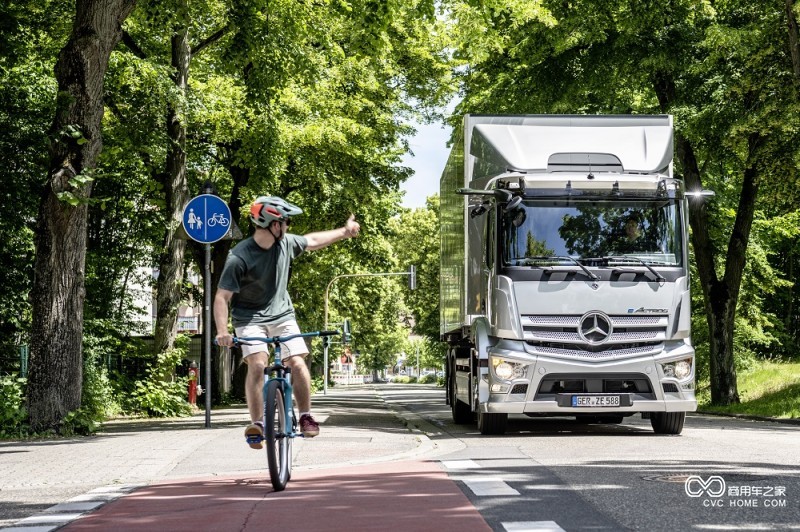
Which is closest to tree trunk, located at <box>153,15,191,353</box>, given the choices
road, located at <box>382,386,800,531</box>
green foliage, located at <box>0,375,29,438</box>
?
green foliage, located at <box>0,375,29,438</box>

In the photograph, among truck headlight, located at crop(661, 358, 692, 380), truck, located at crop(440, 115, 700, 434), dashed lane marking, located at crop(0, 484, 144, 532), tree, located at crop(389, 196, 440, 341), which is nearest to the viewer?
dashed lane marking, located at crop(0, 484, 144, 532)

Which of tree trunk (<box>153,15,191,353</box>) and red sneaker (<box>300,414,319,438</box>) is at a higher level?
tree trunk (<box>153,15,191,353</box>)

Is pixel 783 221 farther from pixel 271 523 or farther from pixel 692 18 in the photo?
pixel 271 523

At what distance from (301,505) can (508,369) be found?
660cm

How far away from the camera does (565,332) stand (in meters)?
13.7

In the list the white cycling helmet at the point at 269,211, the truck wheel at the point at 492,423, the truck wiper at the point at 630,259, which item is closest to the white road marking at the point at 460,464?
the white cycling helmet at the point at 269,211

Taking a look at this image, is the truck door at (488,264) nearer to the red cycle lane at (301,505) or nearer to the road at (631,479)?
the road at (631,479)

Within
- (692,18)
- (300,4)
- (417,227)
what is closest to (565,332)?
(300,4)

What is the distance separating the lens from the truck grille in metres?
13.7

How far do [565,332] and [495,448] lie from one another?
87.8 inches

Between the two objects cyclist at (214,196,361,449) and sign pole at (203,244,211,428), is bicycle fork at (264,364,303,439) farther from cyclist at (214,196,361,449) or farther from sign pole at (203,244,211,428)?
sign pole at (203,244,211,428)

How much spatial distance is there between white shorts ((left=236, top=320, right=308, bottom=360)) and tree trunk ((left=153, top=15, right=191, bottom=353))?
13281 mm

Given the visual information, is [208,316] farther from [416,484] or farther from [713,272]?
[713,272]

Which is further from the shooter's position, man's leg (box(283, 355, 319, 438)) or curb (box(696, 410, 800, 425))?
curb (box(696, 410, 800, 425))
